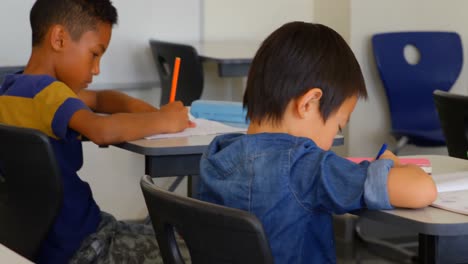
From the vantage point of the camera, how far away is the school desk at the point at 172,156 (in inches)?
83.7

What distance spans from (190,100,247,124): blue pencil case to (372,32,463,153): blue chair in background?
1.90m

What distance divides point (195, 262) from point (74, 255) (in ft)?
2.64

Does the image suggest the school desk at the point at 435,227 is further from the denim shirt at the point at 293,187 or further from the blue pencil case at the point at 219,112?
the blue pencil case at the point at 219,112

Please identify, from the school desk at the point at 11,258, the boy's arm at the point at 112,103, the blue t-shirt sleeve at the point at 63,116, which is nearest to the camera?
the school desk at the point at 11,258

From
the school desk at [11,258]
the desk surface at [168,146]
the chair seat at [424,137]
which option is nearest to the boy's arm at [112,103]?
the desk surface at [168,146]

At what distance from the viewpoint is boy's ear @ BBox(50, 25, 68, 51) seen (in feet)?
7.68

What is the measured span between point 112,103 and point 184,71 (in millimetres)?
1300

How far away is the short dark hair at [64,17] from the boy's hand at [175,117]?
1.05 ft

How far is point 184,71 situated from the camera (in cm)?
397

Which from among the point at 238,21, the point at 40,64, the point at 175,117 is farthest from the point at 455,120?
the point at 238,21

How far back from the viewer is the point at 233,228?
3.90ft

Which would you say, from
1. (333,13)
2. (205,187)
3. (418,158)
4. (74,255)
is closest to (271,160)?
(205,187)

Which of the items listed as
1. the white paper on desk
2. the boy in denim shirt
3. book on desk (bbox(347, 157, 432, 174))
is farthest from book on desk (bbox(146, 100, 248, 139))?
the boy in denim shirt

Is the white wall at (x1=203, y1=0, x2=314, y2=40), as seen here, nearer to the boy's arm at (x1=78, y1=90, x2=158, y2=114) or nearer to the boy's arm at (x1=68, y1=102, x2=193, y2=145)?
the boy's arm at (x1=78, y1=90, x2=158, y2=114)
